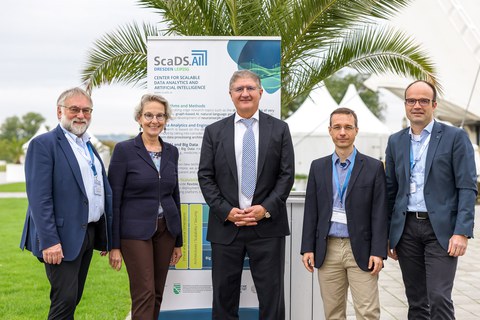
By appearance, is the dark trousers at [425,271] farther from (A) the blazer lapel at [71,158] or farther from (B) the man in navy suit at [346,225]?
(A) the blazer lapel at [71,158]

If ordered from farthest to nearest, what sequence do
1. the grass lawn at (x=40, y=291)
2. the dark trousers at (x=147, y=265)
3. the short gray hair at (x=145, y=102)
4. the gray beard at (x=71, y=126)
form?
the grass lawn at (x=40, y=291), the short gray hair at (x=145, y=102), the dark trousers at (x=147, y=265), the gray beard at (x=71, y=126)

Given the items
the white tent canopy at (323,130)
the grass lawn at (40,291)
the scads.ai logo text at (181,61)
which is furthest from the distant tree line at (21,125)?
the scads.ai logo text at (181,61)

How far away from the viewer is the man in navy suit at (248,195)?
4434mm

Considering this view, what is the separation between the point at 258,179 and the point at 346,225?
0.73 metres

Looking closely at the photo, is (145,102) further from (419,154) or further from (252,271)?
(419,154)

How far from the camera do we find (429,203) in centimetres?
424

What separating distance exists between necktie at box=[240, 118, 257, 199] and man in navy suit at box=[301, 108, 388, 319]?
1.43 ft

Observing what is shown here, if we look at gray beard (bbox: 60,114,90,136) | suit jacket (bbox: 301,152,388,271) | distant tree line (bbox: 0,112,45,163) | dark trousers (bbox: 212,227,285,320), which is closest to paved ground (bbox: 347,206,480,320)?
dark trousers (bbox: 212,227,285,320)

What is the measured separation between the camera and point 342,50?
8930 mm

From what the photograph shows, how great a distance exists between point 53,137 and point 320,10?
4795mm

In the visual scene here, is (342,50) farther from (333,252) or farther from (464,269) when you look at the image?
(333,252)

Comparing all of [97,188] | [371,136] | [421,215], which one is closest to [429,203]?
[421,215]

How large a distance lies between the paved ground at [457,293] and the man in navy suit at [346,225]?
214cm

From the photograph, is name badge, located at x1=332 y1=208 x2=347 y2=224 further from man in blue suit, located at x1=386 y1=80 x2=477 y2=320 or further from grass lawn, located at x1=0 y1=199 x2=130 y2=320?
grass lawn, located at x1=0 y1=199 x2=130 y2=320
